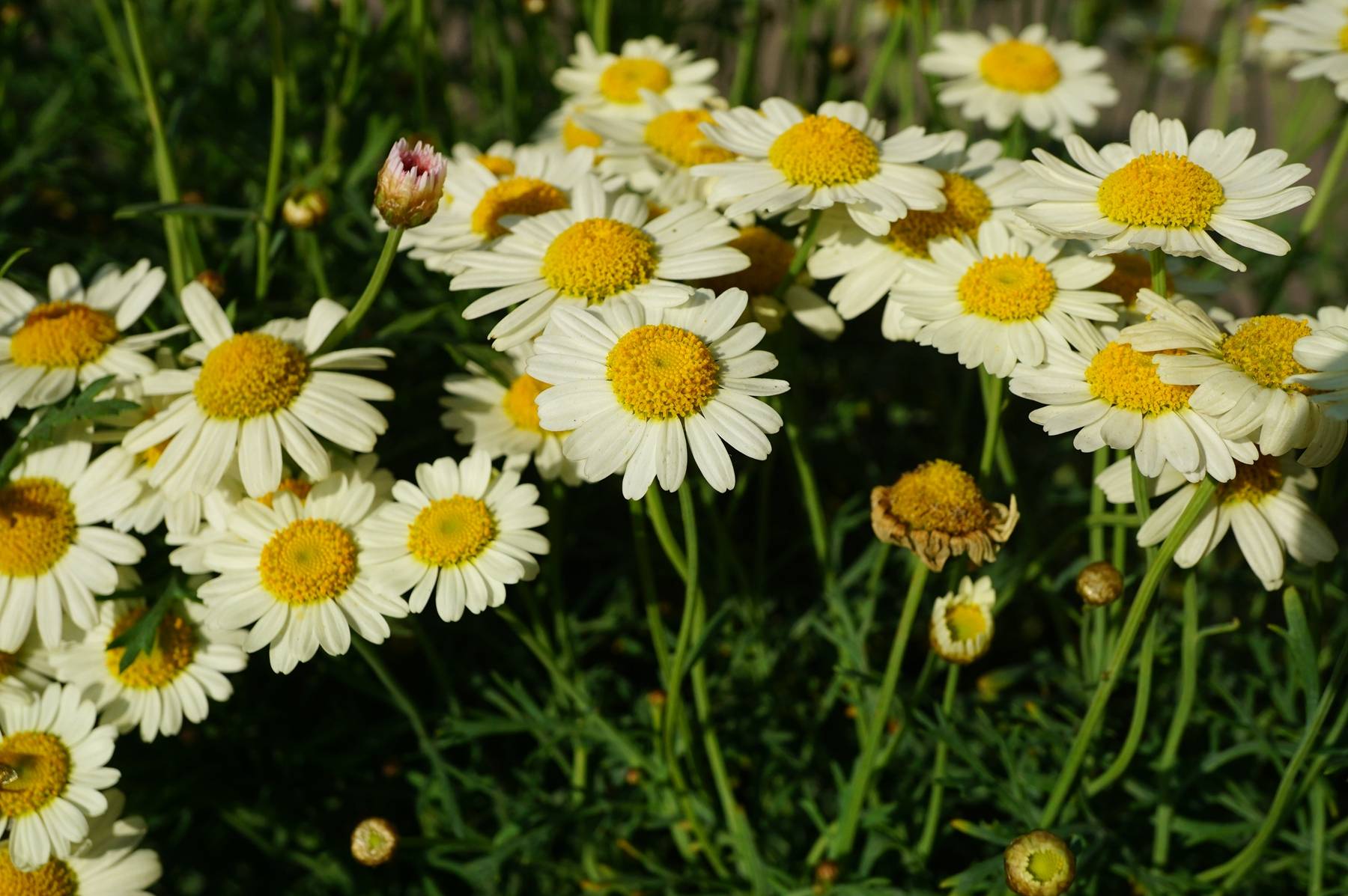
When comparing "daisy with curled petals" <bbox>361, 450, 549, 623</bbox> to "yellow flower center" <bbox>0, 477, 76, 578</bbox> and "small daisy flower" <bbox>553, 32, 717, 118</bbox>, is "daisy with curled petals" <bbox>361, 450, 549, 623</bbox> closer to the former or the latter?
"yellow flower center" <bbox>0, 477, 76, 578</bbox>

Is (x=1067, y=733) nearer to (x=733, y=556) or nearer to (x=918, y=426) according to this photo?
(x=733, y=556)

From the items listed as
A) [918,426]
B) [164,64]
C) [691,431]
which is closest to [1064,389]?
[691,431]

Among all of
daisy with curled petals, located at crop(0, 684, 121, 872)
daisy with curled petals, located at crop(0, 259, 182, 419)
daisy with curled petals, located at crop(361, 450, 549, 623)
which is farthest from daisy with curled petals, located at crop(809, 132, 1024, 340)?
daisy with curled petals, located at crop(0, 684, 121, 872)

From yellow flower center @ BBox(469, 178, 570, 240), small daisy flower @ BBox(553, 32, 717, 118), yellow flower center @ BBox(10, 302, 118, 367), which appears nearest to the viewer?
yellow flower center @ BBox(10, 302, 118, 367)

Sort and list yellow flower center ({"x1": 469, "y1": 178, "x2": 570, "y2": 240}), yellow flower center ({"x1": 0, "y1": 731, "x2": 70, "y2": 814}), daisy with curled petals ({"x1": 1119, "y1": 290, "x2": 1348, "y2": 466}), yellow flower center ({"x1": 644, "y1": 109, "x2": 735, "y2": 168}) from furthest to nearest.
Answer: yellow flower center ({"x1": 644, "y1": 109, "x2": 735, "y2": 168}), yellow flower center ({"x1": 469, "y1": 178, "x2": 570, "y2": 240}), yellow flower center ({"x1": 0, "y1": 731, "x2": 70, "y2": 814}), daisy with curled petals ({"x1": 1119, "y1": 290, "x2": 1348, "y2": 466})

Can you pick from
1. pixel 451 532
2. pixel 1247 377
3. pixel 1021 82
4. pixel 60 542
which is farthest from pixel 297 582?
pixel 1021 82

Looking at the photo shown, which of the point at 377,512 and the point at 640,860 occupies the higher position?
the point at 377,512
